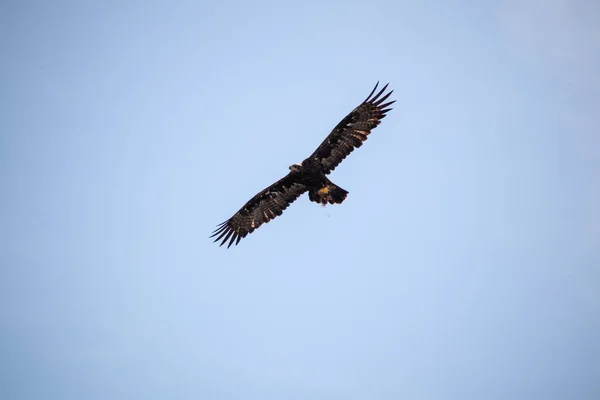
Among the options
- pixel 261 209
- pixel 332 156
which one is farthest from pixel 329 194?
pixel 261 209

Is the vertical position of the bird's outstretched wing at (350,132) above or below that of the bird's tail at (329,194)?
above

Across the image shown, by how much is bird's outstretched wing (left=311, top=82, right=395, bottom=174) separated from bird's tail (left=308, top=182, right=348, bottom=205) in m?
0.44

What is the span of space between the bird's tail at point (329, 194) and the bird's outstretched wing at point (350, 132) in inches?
17.2

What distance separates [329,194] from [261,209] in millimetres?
2267

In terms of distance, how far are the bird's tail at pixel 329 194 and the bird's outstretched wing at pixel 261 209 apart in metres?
0.63

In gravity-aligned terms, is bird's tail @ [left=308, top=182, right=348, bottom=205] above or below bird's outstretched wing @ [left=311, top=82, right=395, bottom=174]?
below

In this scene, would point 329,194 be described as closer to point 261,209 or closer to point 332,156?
point 332,156

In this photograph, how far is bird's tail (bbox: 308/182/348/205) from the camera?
12867mm

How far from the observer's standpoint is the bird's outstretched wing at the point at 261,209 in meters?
13.7

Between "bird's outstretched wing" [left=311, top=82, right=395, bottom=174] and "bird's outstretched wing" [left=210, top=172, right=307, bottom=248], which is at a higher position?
"bird's outstretched wing" [left=311, top=82, right=395, bottom=174]

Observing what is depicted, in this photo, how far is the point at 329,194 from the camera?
42.5ft

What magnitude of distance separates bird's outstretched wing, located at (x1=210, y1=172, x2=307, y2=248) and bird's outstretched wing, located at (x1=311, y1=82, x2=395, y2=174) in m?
1.14

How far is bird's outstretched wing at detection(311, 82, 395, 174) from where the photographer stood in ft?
41.1

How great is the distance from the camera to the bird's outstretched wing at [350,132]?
1252 cm
